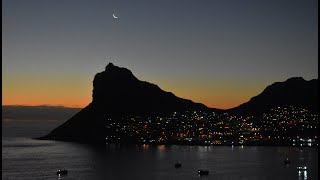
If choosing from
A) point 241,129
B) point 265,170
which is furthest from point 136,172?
point 241,129

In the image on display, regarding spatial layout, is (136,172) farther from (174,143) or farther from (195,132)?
(195,132)

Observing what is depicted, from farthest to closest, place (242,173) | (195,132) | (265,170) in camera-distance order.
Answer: (195,132)
(265,170)
(242,173)

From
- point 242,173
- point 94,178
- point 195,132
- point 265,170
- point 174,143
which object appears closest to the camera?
point 94,178

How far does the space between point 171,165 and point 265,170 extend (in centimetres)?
1932

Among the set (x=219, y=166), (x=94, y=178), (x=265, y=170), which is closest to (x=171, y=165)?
(x=219, y=166)

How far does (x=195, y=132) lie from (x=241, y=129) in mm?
20451

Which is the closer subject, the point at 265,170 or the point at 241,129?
the point at 265,170

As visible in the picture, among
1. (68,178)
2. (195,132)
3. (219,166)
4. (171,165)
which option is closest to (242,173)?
(219,166)

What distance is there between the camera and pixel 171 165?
8869cm

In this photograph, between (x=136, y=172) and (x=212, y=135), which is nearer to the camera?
(x=136, y=172)

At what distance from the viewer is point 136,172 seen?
247 ft

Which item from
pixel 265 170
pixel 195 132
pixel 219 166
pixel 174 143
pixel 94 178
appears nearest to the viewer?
pixel 94 178

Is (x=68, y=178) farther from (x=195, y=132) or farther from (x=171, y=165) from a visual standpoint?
(x=195, y=132)

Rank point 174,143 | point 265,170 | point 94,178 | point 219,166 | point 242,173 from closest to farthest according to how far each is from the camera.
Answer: point 94,178, point 242,173, point 265,170, point 219,166, point 174,143
